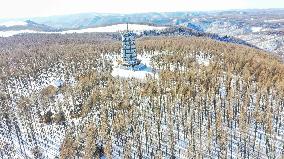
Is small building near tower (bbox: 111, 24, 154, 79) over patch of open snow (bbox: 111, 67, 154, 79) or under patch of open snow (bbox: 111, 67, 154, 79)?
over

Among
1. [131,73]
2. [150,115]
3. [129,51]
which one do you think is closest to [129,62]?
[129,51]

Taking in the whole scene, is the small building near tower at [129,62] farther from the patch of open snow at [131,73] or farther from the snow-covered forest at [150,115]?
the snow-covered forest at [150,115]

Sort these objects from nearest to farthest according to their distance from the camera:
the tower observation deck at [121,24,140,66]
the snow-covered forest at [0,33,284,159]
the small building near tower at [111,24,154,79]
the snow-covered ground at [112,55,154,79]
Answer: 1. the snow-covered forest at [0,33,284,159]
2. the snow-covered ground at [112,55,154,79]
3. the small building near tower at [111,24,154,79]
4. the tower observation deck at [121,24,140,66]

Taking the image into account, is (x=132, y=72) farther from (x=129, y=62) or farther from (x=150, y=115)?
(x=150, y=115)

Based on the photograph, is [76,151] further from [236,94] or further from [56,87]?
[236,94]

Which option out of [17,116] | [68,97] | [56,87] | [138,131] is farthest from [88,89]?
[138,131]

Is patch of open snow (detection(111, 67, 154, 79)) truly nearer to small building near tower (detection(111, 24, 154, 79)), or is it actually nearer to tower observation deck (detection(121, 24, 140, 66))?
Answer: small building near tower (detection(111, 24, 154, 79))

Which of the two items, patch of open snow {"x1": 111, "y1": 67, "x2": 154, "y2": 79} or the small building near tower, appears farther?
the small building near tower

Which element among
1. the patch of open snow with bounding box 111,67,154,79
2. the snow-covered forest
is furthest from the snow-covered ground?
the snow-covered forest
